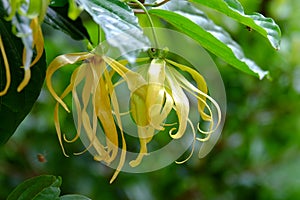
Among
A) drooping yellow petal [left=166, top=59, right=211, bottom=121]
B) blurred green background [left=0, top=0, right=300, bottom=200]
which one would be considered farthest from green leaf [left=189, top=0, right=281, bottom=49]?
blurred green background [left=0, top=0, right=300, bottom=200]

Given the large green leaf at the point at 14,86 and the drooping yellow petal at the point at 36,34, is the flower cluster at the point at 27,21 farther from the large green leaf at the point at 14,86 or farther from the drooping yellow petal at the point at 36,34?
the large green leaf at the point at 14,86

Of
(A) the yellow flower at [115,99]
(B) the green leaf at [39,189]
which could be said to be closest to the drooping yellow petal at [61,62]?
(A) the yellow flower at [115,99]

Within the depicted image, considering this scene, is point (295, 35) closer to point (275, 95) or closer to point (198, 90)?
point (275, 95)

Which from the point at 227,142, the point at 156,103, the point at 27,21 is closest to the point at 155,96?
the point at 156,103

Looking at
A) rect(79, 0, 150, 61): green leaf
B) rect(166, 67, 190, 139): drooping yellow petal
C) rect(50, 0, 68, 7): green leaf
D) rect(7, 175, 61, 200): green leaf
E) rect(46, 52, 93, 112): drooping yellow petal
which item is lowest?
rect(7, 175, 61, 200): green leaf

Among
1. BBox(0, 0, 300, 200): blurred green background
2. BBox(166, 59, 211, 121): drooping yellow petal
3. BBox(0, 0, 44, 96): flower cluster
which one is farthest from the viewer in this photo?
BBox(0, 0, 300, 200): blurred green background

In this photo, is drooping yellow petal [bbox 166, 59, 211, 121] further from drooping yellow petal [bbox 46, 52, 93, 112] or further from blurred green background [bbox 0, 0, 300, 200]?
blurred green background [bbox 0, 0, 300, 200]
